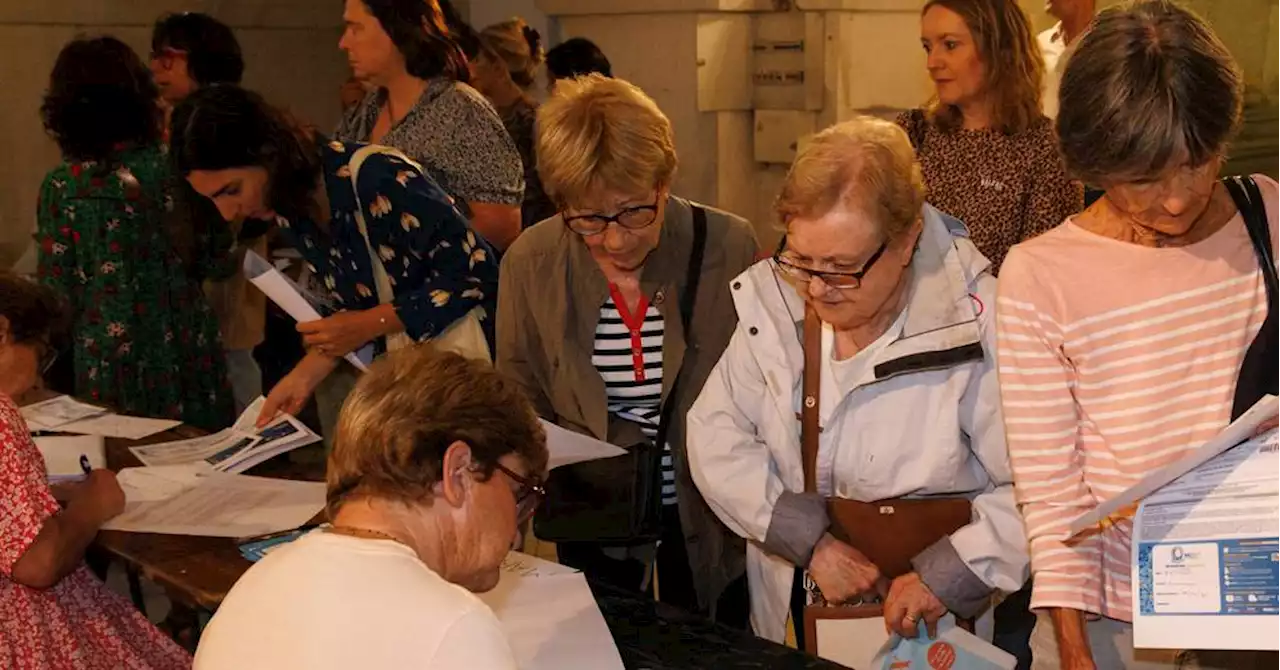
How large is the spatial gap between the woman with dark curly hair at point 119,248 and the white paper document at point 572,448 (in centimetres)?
225

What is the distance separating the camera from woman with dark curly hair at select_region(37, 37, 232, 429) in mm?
4730

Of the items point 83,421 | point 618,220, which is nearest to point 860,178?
point 618,220

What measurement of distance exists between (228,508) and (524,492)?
4.56ft

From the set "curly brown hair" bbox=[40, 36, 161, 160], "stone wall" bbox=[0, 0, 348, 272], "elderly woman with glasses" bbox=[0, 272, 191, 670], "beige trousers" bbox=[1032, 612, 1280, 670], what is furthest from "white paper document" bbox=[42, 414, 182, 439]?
"beige trousers" bbox=[1032, 612, 1280, 670]

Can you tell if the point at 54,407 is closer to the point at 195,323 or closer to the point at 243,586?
the point at 195,323

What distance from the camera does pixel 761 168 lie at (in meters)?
6.16

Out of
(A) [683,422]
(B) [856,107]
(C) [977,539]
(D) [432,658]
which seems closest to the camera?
(D) [432,658]

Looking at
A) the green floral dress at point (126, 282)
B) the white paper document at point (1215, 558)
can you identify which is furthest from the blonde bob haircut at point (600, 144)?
the green floral dress at point (126, 282)

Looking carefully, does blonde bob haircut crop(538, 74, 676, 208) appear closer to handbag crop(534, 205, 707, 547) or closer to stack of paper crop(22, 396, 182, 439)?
handbag crop(534, 205, 707, 547)

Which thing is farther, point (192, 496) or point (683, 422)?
point (192, 496)

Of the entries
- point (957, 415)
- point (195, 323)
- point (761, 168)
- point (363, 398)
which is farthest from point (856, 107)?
point (363, 398)

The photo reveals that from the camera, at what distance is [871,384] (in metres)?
2.49

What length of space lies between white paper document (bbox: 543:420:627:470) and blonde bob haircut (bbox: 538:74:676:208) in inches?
18.2

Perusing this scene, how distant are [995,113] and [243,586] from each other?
2485mm
